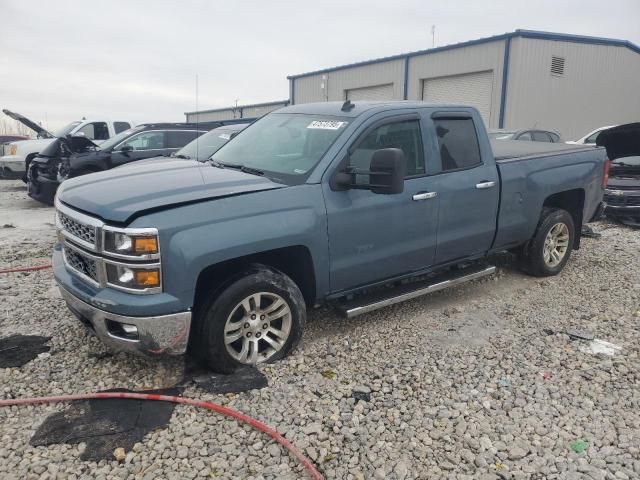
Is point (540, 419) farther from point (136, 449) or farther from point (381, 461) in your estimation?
point (136, 449)

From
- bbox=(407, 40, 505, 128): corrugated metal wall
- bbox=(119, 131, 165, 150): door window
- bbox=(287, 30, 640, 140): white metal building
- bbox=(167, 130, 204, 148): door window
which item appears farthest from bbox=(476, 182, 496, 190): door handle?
bbox=(287, 30, 640, 140): white metal building

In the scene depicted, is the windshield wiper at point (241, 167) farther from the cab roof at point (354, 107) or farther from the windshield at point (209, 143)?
the windshield at point (209, 143)

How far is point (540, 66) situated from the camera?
1834 cm

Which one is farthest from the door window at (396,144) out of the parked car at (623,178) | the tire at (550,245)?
the parked car at (623,178)

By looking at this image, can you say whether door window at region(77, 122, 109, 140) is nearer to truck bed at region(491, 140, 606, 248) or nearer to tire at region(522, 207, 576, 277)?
truck bed at region(491, 140, 606, 248)

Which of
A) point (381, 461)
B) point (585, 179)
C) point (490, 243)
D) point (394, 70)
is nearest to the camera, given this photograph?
point (381, 461)

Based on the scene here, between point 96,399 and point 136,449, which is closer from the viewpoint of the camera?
point 136,449

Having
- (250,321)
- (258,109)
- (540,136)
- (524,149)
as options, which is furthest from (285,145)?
(258,109)

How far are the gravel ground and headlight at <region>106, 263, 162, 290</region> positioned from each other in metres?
0.78

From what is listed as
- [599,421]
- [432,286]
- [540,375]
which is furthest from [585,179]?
[599,421]

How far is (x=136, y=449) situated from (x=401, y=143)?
294 cm

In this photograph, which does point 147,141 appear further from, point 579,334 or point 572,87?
point 572,87

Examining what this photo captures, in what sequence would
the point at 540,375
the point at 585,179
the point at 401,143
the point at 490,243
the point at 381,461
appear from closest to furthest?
the point at 381,461, the point at 540,375, the point at 401,143, the point at 490,243, the point at 585,179

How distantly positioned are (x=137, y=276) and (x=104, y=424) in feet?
2.89
